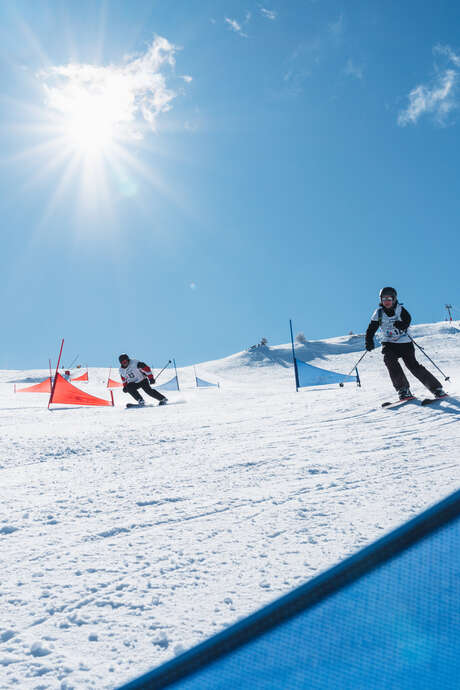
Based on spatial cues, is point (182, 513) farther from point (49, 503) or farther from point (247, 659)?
point (247, 659)

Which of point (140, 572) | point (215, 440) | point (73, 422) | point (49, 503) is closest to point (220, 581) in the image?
point (140, 572)

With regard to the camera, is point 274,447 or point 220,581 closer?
point 220,581

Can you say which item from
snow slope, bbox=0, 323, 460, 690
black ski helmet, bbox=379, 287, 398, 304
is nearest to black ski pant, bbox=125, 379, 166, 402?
snow slope, bbox=0, 323, 460, 690

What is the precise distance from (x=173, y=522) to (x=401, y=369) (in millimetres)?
4273

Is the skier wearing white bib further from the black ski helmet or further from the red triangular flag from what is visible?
the black ski helmet

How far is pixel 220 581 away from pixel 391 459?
176 cm

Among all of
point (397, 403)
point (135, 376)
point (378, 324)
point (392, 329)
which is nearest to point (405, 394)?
point (397, 403)

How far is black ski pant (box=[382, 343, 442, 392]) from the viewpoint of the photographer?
15.4ft

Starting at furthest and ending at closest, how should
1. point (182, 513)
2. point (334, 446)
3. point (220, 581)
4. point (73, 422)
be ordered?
1. point (73, 422)
2. point (334, 446)
3. point (182, 513)
4. point (220, 581)

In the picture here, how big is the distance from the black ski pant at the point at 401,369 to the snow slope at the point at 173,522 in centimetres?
64

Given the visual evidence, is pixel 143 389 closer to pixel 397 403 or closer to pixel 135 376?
pixel 135 376

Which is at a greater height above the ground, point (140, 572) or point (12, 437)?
point (12, 437)

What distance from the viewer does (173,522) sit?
1887mm

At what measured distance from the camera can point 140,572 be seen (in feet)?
4.79
